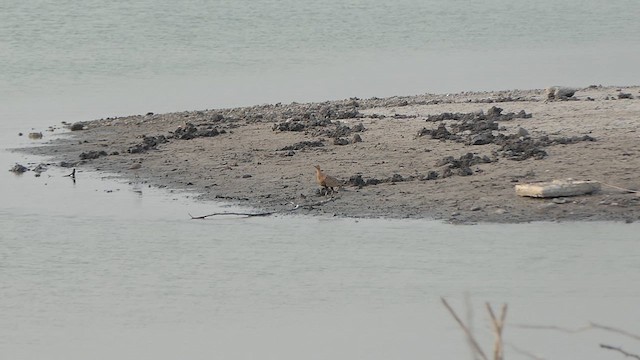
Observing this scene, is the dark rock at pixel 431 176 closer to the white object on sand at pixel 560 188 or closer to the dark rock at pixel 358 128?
the white object on sand at pixel 560 188

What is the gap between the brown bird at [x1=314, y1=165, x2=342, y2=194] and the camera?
1226 cm

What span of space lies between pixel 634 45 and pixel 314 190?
19318 millimetres

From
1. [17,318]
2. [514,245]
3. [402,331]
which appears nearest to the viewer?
[402,331]

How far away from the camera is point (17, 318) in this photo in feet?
29.5

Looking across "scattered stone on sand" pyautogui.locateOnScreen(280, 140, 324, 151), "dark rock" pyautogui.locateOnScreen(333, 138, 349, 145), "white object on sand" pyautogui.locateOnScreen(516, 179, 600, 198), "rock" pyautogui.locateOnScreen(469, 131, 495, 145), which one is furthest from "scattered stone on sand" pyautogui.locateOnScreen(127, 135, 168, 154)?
"white object on sand" pyautogui.locateOnScreen(516, 179, 600, 198)

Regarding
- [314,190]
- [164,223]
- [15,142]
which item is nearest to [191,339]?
[164,223]

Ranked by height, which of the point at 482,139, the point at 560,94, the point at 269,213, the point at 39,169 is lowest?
the point at 269,213

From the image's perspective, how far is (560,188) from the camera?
459 inches

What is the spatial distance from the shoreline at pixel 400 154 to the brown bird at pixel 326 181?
11cm

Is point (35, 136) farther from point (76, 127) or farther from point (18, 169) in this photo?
point (18, 169)

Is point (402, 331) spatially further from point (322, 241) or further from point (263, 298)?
point (322, 241)

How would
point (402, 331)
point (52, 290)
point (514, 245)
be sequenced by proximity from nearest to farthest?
1. point (402, 331)
2. point (52, 290)
3. point (514, 245)

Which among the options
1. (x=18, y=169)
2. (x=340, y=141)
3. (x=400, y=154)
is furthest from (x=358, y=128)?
(x=18, y=169)

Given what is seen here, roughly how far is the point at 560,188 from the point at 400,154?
2520 millimetres
